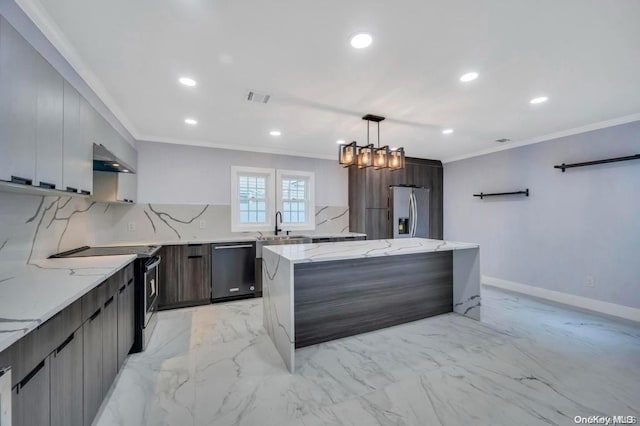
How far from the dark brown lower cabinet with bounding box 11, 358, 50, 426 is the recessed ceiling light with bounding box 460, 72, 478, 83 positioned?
324 centimetres

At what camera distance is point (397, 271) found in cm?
310

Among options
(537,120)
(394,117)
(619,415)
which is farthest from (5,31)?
(537,120)

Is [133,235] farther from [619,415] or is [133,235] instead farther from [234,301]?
[619,415]

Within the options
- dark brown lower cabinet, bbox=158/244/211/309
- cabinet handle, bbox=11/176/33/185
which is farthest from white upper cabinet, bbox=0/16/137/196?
dark brown lower cabinet, bbox=158/244/211/309

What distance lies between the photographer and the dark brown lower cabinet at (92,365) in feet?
4.91

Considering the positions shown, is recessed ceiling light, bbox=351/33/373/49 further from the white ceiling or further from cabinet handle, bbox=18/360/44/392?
cabinet handle, bbox=18/360/44/392

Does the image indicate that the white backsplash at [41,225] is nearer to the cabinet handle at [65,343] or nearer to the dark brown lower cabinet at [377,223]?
the cabinet handle at [65,343]

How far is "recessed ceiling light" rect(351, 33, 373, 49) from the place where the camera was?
5.98 ft

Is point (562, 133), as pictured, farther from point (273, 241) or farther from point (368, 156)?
point (273, 241)

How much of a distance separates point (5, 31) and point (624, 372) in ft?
15.0

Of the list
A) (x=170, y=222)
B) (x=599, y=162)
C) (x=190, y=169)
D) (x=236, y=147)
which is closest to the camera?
(x=599, y=162)

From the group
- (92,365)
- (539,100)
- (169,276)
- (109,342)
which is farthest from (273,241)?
(539,100)

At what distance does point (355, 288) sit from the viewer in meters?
2.85

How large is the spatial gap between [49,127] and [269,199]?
3.33m
